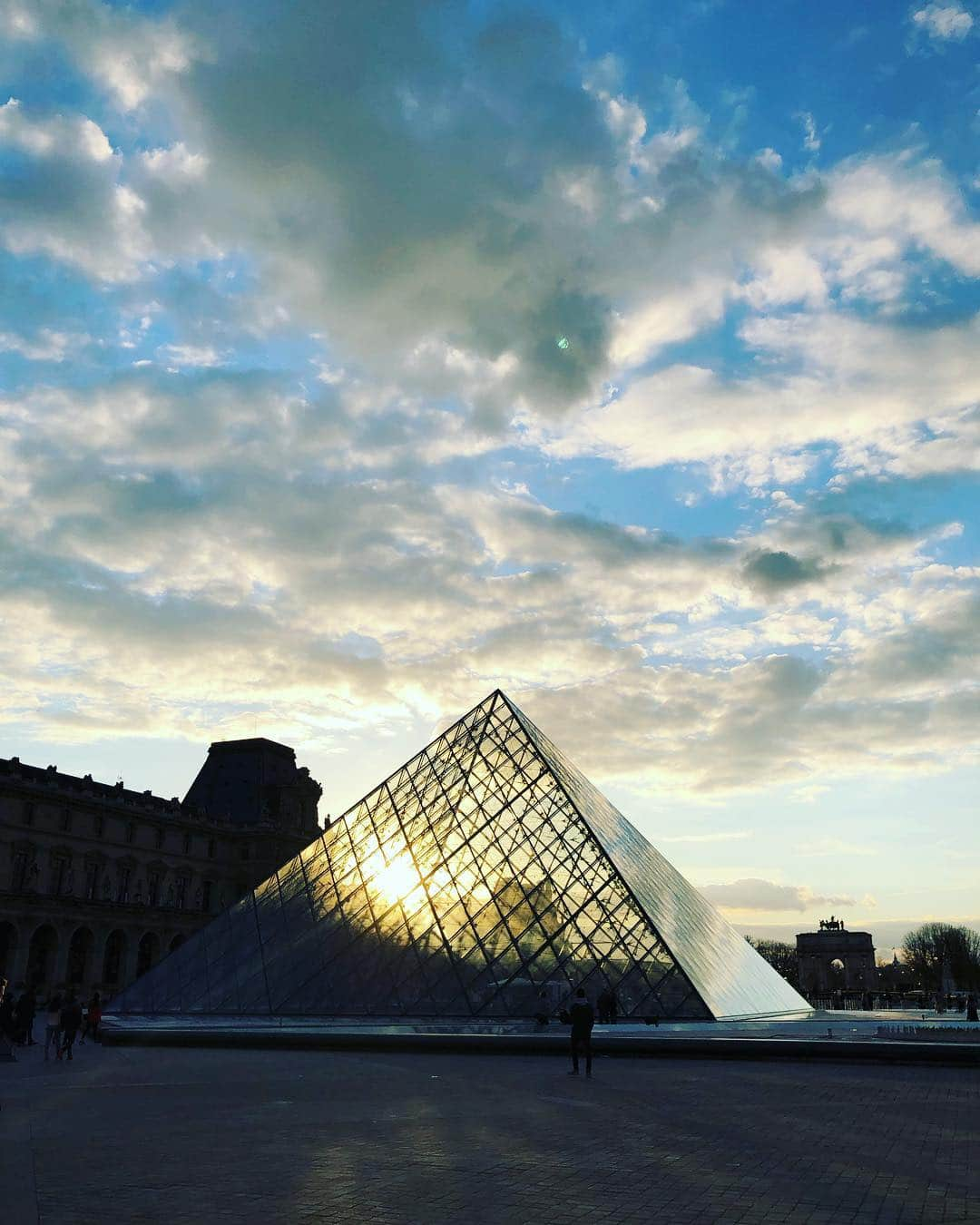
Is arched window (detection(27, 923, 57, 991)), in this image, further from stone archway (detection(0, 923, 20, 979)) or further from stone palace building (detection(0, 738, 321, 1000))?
stone archway (detection(0, 923, 20, 979))

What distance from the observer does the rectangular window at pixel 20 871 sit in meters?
53.7

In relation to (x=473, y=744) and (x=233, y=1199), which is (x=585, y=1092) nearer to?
(x=233, y=1199)

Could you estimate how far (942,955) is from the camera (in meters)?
106

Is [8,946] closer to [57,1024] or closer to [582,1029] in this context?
[57,1024]

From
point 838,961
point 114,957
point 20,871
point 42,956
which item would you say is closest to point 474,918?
point 20,871

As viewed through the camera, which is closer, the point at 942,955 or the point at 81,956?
the point at 81,956

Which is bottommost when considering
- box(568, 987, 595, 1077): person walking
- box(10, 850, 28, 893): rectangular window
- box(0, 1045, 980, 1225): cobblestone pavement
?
box(0, 1045, 980, 1225): cobblestone pavement

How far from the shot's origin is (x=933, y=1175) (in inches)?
244

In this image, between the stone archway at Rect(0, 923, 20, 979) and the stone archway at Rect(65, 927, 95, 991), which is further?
the stone archway at Rect(65, 927, 95, 991)

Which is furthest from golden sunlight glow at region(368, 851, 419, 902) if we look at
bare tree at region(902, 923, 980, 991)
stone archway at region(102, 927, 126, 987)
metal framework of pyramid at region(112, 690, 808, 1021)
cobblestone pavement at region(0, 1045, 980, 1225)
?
bare tree at region(902, 923, 980, 991)

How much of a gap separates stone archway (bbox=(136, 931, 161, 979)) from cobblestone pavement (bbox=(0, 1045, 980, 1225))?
2150 inches

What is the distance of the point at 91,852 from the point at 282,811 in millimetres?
17760

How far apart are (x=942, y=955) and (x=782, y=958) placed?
140 ft

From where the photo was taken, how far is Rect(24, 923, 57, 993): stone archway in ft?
177
